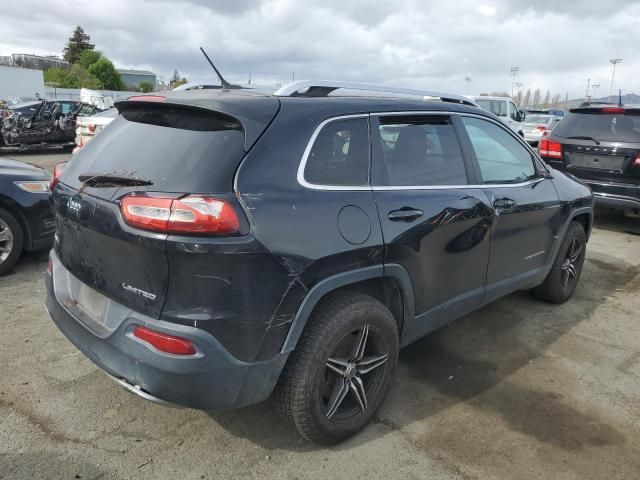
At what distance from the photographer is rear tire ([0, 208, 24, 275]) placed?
4.75 meters

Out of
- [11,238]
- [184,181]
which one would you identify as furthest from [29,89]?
[184,181]

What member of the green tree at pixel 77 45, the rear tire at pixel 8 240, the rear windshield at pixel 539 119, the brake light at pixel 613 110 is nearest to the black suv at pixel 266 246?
the rear tire at pixel 8 240

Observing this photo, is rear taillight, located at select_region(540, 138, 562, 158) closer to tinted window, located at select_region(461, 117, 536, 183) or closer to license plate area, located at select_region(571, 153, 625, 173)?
license plate area, located at select_region(571, 153, 625, 173)

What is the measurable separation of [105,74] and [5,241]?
7843 cm

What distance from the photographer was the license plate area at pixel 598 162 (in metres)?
6.82

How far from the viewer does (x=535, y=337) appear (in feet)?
13.3

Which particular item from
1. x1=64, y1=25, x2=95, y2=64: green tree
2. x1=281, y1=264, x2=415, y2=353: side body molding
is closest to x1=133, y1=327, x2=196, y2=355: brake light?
x1=281, y1=264, x2=415, y2=353: side body molding

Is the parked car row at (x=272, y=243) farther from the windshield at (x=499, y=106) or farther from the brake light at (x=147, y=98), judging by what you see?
the windshield at (x=499, y=106)

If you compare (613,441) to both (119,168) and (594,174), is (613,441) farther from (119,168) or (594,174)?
(594,174)

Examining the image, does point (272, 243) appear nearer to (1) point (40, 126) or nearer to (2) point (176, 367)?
(2) point (176, 367)

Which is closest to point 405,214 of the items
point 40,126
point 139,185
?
point 139,185

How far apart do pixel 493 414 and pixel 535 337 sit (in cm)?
129

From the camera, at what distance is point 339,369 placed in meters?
2.59

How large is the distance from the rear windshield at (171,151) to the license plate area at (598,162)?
6.24m
